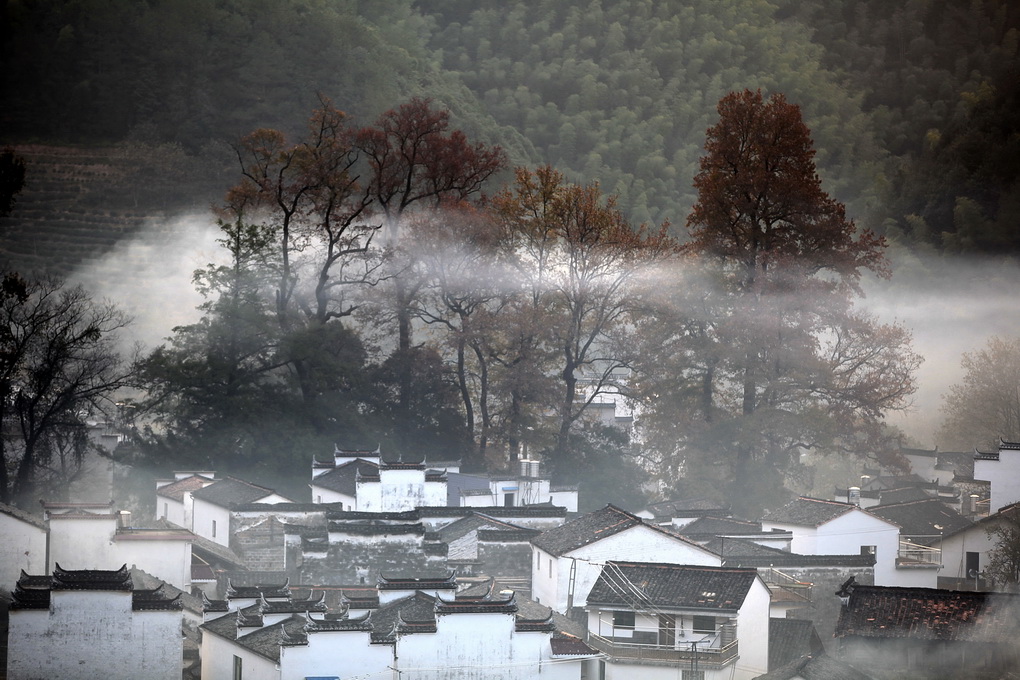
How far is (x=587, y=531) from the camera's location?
22.0 m

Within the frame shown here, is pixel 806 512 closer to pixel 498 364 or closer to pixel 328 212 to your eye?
pixel 498 364

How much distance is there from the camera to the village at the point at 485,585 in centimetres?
1731

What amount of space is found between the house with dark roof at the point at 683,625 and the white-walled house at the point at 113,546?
258 inches

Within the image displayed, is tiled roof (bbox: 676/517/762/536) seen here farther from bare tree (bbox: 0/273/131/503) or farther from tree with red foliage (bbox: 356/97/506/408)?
bare tree (bbox: 0/273/131/503)

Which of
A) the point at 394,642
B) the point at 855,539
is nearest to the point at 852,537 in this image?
the point at 855,539

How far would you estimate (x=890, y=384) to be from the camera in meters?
31.0

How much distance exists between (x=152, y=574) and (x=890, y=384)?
16.1 meters

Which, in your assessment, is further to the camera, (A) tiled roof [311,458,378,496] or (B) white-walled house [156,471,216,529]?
(B) white-walled house [156,471,216,529]

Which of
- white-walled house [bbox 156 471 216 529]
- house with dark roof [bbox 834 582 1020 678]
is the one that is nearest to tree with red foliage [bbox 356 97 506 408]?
white-walled house [bbox 156 471 216 529]

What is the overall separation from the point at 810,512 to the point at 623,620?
7803 millimetres

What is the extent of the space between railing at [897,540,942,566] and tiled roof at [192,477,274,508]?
11207 millimetres

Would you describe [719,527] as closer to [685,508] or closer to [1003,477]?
[685,508]

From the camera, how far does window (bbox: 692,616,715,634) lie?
19219 mm

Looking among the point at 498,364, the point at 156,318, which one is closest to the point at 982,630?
the point at 498,364
